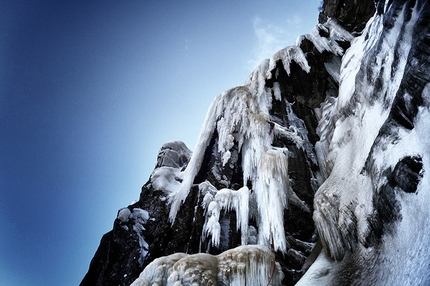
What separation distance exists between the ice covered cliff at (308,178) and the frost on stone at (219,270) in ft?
0.07

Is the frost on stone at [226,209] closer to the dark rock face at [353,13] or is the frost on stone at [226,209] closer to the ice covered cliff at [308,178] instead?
the ice covered cliff at [308,178]

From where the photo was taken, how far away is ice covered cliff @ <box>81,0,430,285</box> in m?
3.13

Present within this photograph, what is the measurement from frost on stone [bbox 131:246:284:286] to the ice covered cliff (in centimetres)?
→ 2

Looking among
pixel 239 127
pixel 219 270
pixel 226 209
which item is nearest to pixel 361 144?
pixel 219 270

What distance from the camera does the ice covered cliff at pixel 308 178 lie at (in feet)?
10.3

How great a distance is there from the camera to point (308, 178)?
8.71 m

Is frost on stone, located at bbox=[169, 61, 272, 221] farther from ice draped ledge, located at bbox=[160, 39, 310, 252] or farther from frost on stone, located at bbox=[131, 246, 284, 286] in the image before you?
frost on stone, located at bbox=[131, 246, 284, 286]

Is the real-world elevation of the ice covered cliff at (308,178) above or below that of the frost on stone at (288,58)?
below

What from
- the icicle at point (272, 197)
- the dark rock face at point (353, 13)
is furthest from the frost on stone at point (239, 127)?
the dark rock face at point (353, 13)

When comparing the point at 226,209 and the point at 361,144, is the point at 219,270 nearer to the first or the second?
the point at 226,209

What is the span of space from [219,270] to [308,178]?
487 cm

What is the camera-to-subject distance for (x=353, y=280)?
11.7 feet

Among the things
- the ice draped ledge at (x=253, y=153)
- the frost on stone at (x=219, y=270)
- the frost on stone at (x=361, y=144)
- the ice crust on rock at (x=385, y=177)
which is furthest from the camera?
the ice draped ledge at (x=253, y=153)

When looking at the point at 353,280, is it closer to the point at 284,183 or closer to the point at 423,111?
the point at 423,111
